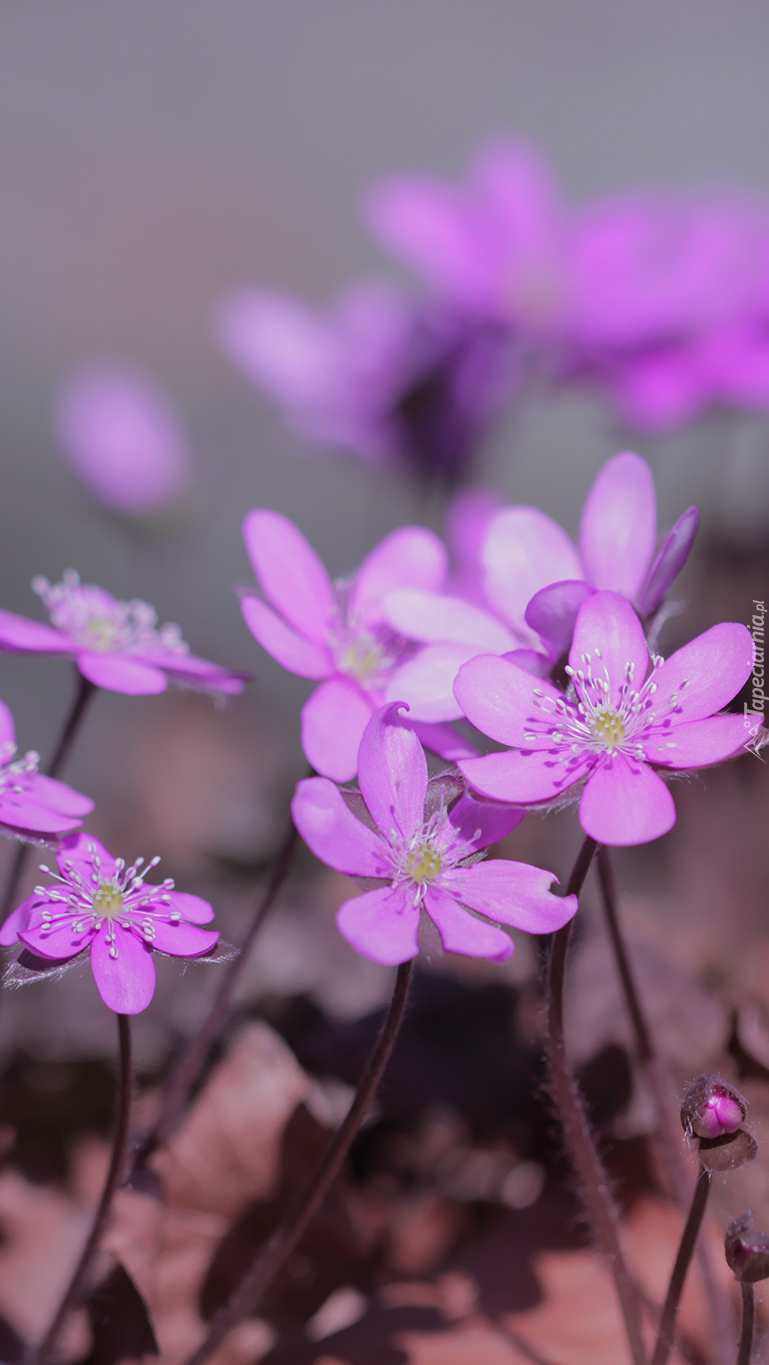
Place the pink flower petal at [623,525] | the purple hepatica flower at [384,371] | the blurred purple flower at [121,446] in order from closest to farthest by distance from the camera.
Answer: the pink flower petal at [623,525], the purple hepatica flower at [384,371], the blurred purple flower at [121,446]

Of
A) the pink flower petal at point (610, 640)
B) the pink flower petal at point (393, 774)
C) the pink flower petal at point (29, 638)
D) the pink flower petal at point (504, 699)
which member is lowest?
the pink flower petal at point (393, 774)

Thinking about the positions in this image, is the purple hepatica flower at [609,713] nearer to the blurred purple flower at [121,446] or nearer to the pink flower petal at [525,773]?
the pink flower petal at [525,773]

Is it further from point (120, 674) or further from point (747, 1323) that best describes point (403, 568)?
point (747, 1323)

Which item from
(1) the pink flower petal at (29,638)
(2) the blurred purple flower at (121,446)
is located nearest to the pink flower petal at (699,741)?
(1) the pink flower petal at (29,638)

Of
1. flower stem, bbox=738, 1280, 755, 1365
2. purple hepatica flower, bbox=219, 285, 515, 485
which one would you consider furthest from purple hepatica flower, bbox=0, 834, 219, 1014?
purple hepatica flower, bbox=219, 285, 515, 485

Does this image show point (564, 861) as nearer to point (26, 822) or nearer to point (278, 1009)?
point (278, 1009)

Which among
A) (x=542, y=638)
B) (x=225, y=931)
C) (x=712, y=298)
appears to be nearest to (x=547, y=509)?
(x=712, y=298)

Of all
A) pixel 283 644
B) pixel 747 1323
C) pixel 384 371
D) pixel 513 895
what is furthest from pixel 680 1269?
pixel 384 371
